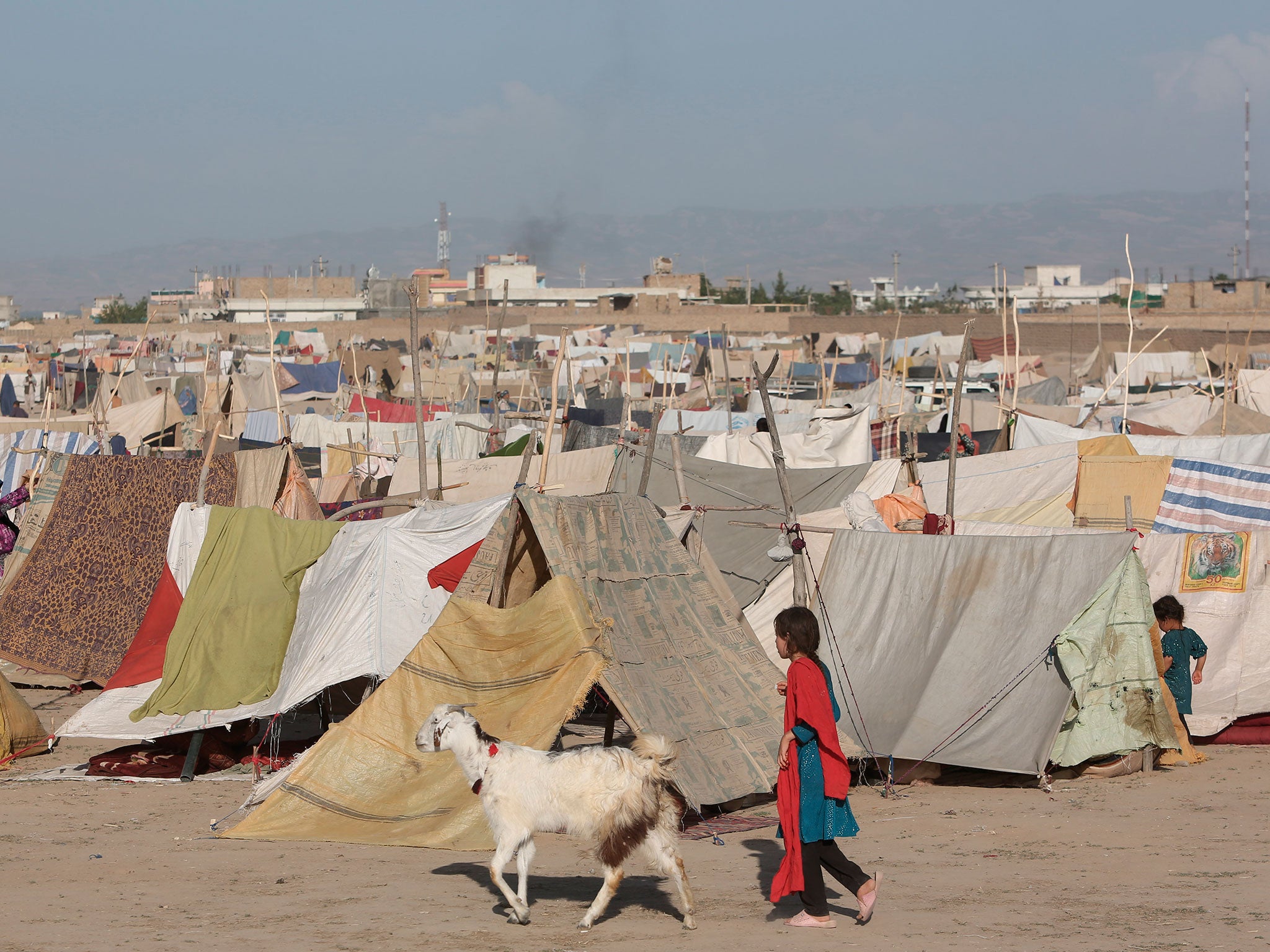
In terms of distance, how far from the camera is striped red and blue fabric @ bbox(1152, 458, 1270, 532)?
1046 centimetres

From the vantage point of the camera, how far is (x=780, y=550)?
8438 mm

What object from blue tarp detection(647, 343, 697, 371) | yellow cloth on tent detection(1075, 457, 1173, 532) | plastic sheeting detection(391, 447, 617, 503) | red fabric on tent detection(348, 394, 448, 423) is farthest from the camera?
blue tarp detection(647, 343, 697, 371)

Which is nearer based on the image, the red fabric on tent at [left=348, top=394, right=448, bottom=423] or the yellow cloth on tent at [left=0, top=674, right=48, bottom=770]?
the yellow cloth on tent at [left=0, top=674, right=48, bottom=770]

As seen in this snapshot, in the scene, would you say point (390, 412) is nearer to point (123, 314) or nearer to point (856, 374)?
point (856, 374)

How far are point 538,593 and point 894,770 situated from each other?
250cm

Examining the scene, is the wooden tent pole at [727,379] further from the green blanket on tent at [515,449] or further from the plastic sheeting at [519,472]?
the green blanket on tent at [515,449]

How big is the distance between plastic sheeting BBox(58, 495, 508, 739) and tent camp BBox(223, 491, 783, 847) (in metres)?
0.95

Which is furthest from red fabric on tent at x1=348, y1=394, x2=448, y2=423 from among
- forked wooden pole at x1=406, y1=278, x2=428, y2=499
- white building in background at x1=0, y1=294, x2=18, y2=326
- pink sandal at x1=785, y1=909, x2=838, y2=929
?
white building in background at x1=0, y1=294, x2=18, y2=326

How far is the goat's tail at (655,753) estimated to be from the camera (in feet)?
17.5

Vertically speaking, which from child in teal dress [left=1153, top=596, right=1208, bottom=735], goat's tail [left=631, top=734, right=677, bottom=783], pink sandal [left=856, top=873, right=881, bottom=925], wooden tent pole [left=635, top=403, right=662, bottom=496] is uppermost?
wooden tent pole [left=635, top=403, right=662, bottom=496]

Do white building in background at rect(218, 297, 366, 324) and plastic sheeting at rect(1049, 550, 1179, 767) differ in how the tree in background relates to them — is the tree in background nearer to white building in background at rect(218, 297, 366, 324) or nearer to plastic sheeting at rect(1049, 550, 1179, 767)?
white building in background at rect(218, 297, 366, 324)

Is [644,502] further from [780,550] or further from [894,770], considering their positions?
[894,770]

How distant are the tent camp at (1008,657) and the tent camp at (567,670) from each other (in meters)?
0.89

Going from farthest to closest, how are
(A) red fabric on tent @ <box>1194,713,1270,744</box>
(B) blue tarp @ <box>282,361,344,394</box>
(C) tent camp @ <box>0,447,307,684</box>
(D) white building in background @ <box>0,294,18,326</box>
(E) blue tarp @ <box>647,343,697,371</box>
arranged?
1. (D) white building in background @ <box>0,294,18,326</box>
2. (E) blue tarp @ <box>647,343,697,371</box>
3. (B) blue tarp @ <box>282,361,344,394</box>
4. (C) tent camp @ <box>0,447,307,684</box>
5. (A) red fabric on tent @ <box>1194,713,1270,744</box>
